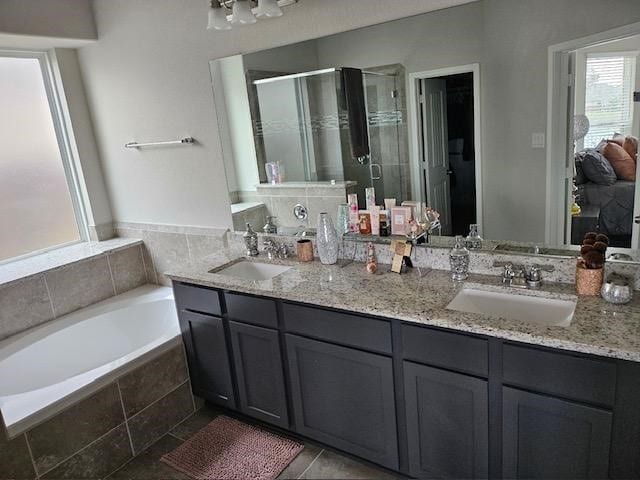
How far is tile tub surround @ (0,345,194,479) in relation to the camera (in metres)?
2.00

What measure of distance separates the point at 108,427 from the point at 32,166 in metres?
2.02

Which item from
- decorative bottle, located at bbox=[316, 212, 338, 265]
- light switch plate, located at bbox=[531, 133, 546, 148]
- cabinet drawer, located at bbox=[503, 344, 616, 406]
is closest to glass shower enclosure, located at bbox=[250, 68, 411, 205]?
decorative bottle, located at bbox=[316, 212, 338, 265]

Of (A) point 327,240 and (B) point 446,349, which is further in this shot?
(A) point 327,240

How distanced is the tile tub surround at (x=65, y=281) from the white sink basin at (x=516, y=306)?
2486 mm

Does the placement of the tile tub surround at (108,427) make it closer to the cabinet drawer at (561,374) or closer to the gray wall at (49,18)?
the cabinet drawer at (561,374)

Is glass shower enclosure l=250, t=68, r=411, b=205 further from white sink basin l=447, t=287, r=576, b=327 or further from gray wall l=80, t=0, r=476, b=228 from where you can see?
white sink basin l=447, t=287, r=576, b=327

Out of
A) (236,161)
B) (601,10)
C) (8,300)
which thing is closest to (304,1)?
(236,161)

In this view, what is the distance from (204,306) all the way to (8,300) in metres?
1.32

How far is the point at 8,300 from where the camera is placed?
279 centimetres

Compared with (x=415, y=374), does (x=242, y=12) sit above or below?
above

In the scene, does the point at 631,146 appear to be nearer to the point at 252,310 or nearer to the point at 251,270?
the point at 252,310

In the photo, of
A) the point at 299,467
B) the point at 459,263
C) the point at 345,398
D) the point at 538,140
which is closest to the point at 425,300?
the point at 459,263

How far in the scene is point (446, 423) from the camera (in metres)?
1.77

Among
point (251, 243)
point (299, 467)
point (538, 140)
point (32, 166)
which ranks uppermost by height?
point (32, 166)
